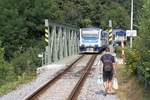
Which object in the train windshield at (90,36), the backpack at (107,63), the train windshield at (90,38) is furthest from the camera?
the train windshield at (90,36)

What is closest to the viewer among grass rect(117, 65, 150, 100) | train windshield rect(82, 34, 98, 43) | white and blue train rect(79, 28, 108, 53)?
grass rect(117, 65, 150, 100)

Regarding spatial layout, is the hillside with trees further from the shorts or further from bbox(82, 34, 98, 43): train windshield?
bbox(82, 34, 98, 43): train windshield

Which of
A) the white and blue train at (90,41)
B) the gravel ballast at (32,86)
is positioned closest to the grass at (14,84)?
the gravel ballast at (32,86)

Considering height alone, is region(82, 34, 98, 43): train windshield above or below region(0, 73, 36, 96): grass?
above

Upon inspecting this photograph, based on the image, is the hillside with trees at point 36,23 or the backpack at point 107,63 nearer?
the hillside with trees at point 36,23

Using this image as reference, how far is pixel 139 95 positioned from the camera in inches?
725

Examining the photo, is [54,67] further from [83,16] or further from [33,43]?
[83,16]

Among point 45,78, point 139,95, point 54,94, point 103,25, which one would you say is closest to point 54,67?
point 45,78

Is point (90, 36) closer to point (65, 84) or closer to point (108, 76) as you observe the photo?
point (65, 84)

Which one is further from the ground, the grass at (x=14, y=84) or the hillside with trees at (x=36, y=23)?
the hillside with trees at (x=36, y=23)

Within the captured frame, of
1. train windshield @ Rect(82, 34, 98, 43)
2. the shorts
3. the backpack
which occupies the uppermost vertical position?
train windshield @ Rect(82, 34, 98, 43)

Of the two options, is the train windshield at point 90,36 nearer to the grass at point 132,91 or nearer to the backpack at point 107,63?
the grass at point 132,91

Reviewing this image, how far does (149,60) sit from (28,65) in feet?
74.4

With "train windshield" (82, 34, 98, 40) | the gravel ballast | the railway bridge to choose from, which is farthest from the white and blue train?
the gravel ballast
